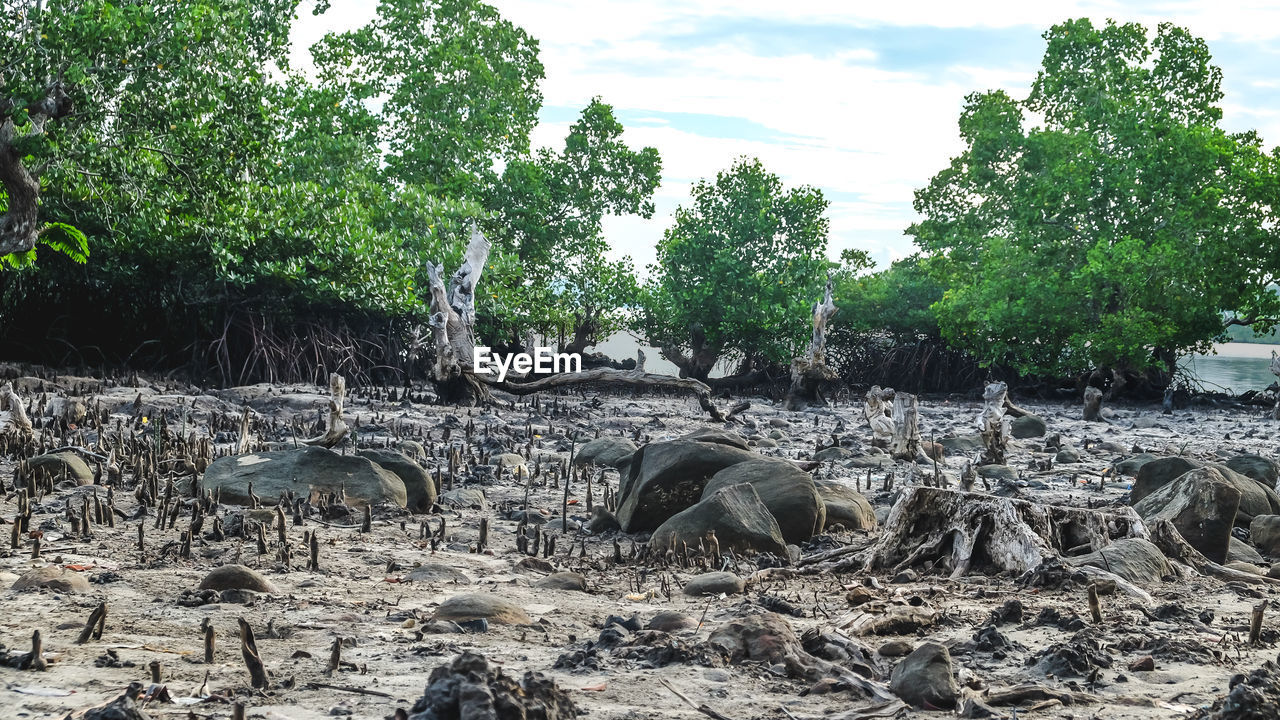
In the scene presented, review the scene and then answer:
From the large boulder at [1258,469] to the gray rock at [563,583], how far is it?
21.4 feet

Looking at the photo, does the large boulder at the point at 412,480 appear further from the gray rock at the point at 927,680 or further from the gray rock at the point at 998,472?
the gray rock at the point at 998,472

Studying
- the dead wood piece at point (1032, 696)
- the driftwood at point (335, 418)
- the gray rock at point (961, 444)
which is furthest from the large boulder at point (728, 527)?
the gray rock at point (961, 444)

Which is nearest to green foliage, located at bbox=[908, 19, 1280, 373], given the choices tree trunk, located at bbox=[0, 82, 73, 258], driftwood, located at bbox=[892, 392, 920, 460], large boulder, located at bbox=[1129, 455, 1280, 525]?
driftwood, located at bbox=[892, 392, 920, 460]

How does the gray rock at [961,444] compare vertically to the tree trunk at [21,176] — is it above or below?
below

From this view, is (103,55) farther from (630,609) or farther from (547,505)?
(630,609)

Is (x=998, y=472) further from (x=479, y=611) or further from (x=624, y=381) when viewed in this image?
(x=479, y=611)

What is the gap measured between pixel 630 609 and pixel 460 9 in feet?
75.8

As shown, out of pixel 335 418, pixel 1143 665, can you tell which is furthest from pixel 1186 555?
pixel 335 418

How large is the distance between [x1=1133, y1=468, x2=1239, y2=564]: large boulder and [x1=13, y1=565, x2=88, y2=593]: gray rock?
19.1 ft

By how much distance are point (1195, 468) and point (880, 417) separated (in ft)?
17.7

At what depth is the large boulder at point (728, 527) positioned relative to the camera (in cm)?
637

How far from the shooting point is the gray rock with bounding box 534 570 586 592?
17.9 ft

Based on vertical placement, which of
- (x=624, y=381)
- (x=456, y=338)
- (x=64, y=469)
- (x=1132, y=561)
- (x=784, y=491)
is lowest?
(x=64, y=469)

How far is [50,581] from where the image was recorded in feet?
15.4
